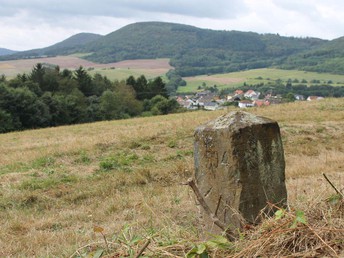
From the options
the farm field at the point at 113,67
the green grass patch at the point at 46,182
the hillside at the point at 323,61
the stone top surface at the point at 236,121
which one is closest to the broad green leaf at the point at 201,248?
the stone top surface at the point at 236,121

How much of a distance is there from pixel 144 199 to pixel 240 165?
4.27m

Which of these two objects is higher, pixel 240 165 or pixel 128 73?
pixel 240 165

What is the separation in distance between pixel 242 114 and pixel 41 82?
68.1 m

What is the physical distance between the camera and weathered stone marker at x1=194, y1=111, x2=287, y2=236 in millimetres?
3918

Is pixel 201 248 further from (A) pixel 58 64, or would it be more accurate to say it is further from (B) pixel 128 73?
(A) pixel 58 64

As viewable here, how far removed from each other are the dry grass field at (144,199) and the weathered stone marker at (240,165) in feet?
1.05

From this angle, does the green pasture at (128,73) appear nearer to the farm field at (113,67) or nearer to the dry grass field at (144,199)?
the farm field at (113,67)

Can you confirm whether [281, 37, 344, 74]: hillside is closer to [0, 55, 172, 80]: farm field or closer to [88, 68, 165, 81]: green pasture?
[0, 55, 172, 80]: farm field

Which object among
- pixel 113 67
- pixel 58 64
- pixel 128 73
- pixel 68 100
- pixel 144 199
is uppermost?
pixel 58 64

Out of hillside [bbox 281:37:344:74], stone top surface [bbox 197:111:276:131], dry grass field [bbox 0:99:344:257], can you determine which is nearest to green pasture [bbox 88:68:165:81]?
hillside [bbox 281:37:344:74]

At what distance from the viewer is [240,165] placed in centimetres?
390

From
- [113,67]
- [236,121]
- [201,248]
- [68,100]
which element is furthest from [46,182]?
[113,67]

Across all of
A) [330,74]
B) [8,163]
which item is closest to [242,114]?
[8,163]

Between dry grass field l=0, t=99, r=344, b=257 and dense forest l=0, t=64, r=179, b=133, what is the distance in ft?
114
